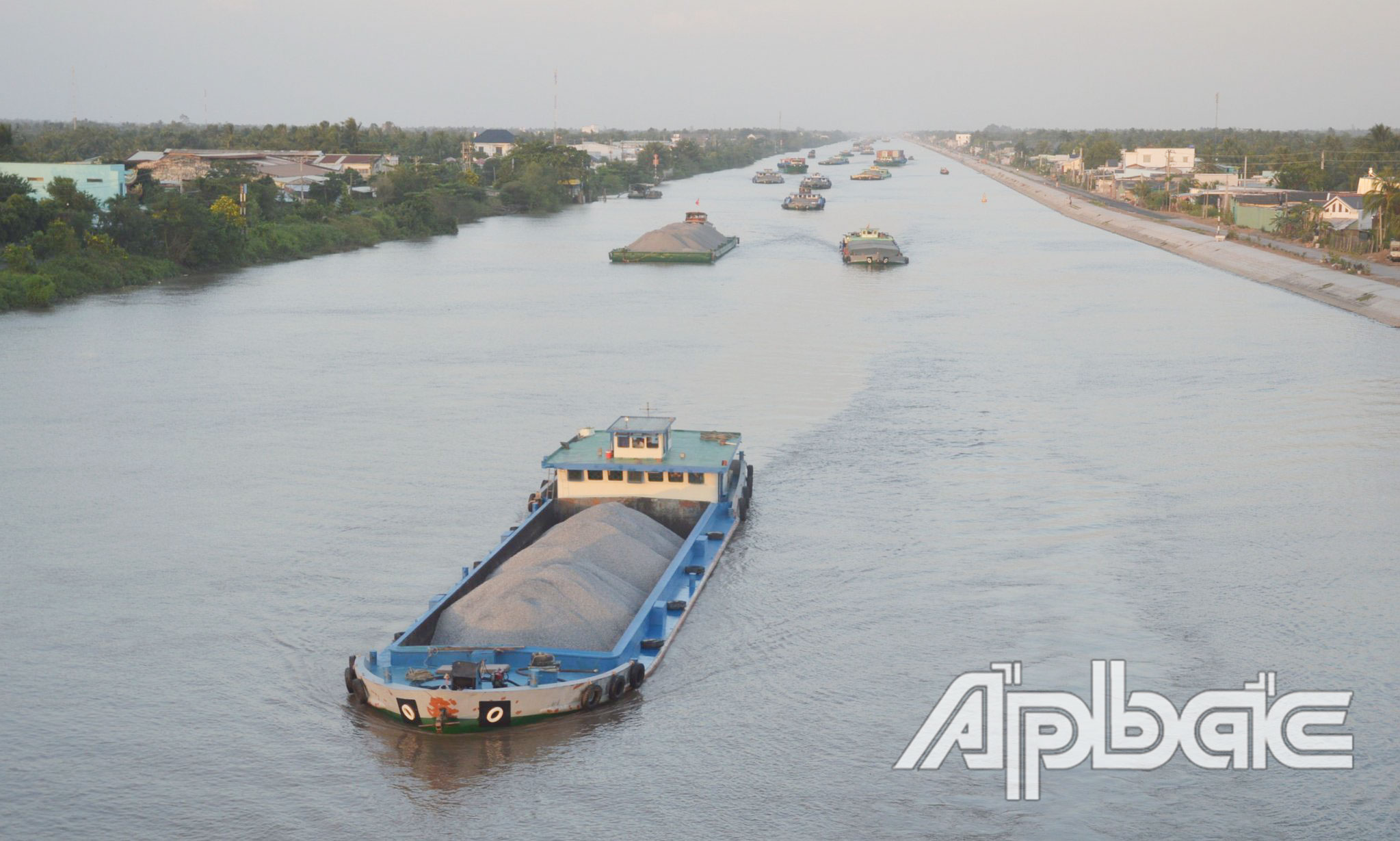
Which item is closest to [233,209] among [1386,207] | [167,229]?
[167,229]

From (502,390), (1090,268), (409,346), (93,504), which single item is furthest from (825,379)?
(1090,268)

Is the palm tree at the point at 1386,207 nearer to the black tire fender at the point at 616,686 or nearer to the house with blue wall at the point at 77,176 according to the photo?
the house with blue wall at the point at 77,176

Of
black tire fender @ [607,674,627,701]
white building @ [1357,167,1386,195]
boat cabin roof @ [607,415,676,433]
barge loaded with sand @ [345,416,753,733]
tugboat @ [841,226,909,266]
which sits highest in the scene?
white building @ [1357,167,1386,195]

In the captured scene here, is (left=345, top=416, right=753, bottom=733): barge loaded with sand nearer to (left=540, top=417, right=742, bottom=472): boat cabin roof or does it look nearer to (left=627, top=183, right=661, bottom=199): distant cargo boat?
(left=540, top=417, right=742, bottom=472): boat cabin roof

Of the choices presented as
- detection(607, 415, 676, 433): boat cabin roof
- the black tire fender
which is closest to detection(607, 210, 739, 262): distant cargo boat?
detection(607, 415, 676, 433): boat cabin roof

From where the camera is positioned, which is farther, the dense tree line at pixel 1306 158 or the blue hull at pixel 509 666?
the dense tree line at pixel 1306 158

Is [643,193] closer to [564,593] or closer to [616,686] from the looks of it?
[564,593]

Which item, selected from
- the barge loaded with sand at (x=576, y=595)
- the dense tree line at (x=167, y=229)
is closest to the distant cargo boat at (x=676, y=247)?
the dense tree line at (x=167, y=229)
